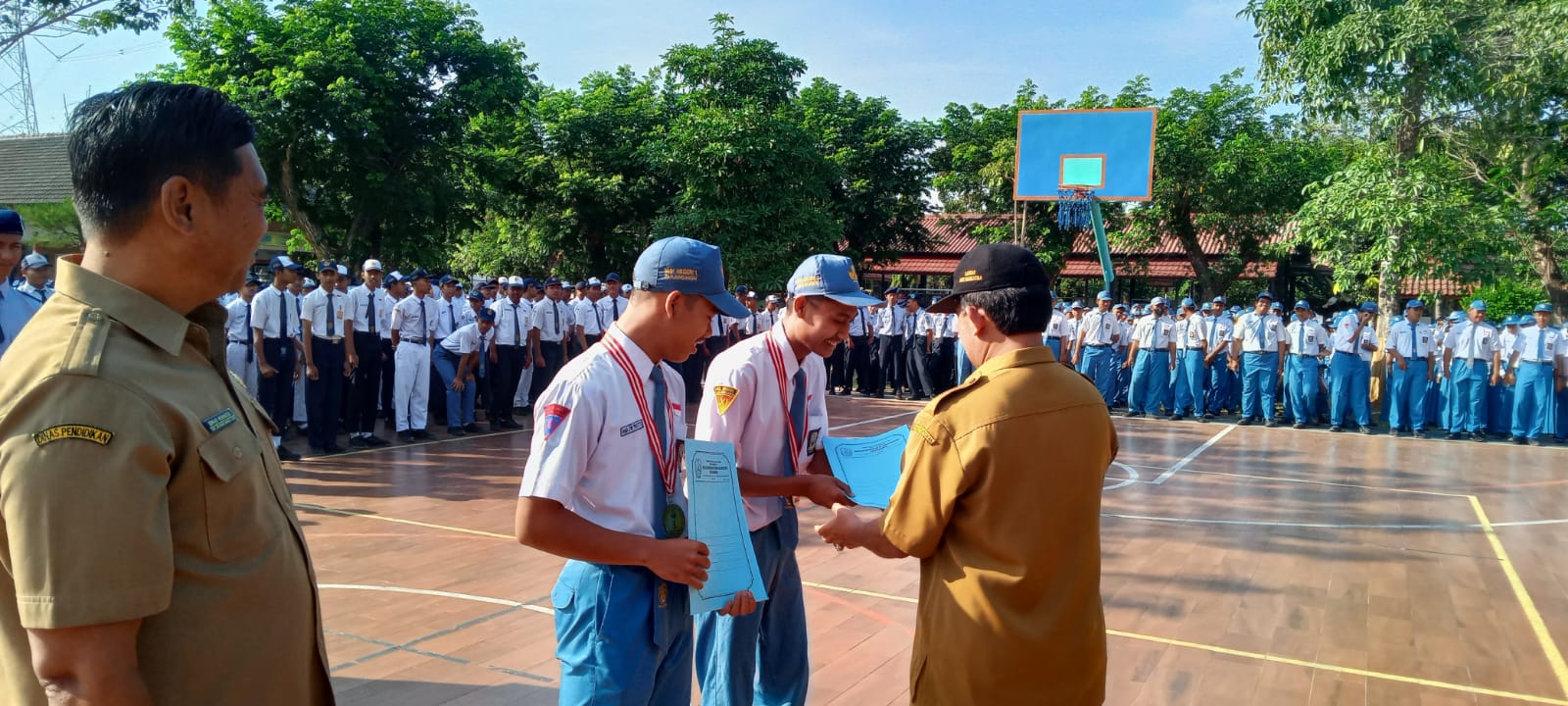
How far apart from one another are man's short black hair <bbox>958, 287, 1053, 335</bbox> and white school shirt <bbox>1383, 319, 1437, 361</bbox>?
14.7 m

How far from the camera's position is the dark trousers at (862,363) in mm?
17844

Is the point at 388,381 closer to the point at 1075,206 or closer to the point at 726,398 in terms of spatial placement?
the point at 726,398

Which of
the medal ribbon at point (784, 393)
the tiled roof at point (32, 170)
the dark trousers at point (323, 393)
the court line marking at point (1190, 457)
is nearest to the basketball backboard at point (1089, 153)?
the court line marking at point (1190, 457)

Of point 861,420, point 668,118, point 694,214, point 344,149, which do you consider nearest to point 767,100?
point 668,118

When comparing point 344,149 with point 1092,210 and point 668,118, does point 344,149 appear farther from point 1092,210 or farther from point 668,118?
point 1092,210

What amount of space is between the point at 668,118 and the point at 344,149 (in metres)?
7.66

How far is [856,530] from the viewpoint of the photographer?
2.39 meters

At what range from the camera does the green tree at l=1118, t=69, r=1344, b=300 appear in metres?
23.4

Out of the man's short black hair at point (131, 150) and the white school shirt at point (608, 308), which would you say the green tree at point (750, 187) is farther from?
the man's short black hair at point (131, 150)

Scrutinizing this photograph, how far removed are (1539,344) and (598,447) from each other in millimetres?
15977

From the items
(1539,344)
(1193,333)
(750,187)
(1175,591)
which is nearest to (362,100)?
(750,187)

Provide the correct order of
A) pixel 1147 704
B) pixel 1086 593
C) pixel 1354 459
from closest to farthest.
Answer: pixel 1086 593, pixel 1147 704, pixel 1354 459

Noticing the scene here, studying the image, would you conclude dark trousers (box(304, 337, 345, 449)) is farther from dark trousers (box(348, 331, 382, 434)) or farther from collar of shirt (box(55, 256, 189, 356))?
collar of shirt (box(55, 256, 189, 356))

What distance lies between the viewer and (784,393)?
3.05 meters
